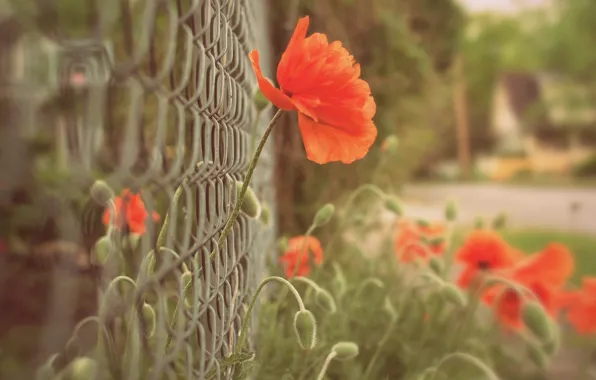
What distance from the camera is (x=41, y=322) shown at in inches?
56.8

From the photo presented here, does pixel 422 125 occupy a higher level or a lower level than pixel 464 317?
higher

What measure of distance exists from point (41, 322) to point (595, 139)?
1131cm

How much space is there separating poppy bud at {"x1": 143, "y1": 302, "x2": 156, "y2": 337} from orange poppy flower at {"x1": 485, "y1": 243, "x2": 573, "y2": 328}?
2.16 feet

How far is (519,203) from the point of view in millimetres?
7438

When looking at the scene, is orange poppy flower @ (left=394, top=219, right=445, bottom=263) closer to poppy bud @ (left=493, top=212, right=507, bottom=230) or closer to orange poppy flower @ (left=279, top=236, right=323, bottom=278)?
poppy bud @ (left=493, top=212, right=507, bottom=230)

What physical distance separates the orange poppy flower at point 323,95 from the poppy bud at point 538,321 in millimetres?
287

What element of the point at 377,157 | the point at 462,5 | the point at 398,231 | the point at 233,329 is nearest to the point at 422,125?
the point at 462,5

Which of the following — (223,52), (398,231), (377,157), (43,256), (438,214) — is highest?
(223,52)

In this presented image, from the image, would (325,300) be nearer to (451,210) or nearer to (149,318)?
(149,318)

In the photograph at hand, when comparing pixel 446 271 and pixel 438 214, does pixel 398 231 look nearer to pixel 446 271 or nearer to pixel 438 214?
pixel 446 271

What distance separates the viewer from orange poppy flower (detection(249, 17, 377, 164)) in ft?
1.78

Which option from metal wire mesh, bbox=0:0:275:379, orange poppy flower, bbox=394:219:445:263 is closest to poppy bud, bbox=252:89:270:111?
metal wire mesh, bbox=0:0:275:379

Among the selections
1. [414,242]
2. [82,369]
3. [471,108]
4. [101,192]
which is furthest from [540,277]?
[471,108]

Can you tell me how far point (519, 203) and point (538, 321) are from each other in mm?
6993
